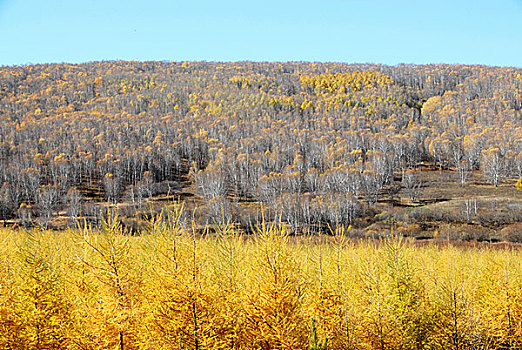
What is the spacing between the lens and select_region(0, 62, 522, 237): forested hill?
8594 cm

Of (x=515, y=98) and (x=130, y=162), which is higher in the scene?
(x=515, y=98)

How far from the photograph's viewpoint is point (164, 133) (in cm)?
15288

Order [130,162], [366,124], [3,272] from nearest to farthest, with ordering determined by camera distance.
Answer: [3,272] < [130,162] < [366,124]

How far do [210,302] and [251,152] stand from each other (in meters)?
121

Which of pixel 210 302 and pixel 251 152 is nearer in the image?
pixel 210 302

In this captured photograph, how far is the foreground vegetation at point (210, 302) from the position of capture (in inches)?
526

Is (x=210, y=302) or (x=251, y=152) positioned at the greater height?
(x=210, y=302)

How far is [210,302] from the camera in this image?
13.9 meters

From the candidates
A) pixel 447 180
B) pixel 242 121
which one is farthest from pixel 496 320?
pixel 242 121

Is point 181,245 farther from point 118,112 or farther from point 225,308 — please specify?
point 118,112

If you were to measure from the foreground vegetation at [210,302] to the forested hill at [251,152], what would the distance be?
3202 cm

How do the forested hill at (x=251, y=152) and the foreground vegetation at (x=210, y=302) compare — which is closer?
the foreground vegetation at (x=210, y=302)

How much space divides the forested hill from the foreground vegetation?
32018 mm

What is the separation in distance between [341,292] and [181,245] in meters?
8.22
